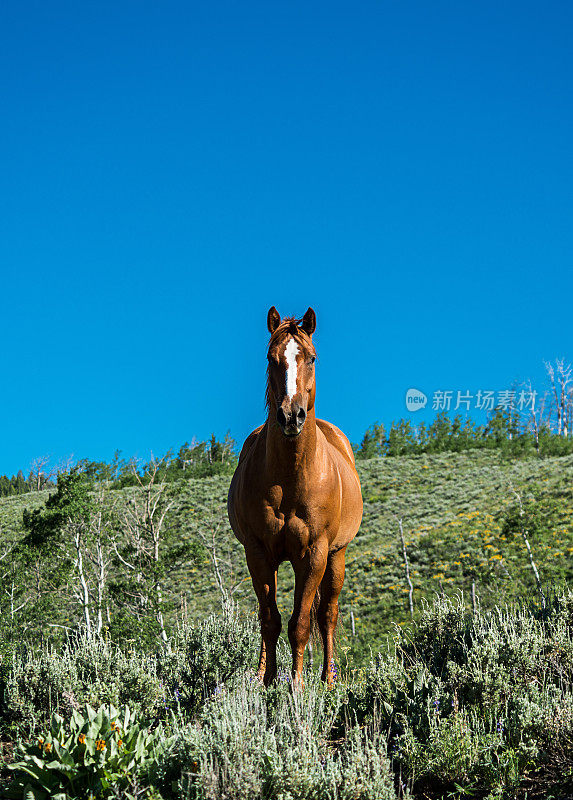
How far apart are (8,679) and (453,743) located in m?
4.35

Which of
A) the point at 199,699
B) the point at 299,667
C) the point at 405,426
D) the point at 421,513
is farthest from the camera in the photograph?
the point at 405,426

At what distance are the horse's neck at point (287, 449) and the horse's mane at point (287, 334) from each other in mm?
189

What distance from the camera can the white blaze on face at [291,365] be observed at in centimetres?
432

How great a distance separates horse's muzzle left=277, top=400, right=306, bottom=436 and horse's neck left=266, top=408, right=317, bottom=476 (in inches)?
22.6

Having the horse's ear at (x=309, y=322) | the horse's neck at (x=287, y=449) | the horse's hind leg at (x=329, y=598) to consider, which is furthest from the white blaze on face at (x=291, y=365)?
the horse's hind leg at (x=329, y=598)

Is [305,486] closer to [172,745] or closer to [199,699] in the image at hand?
[172,745]

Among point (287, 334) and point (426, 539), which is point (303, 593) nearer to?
point (287, 334)

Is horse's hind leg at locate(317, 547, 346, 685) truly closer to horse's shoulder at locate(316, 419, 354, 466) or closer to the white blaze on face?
horse's shoulder at locate(316, 419, 354, 466)

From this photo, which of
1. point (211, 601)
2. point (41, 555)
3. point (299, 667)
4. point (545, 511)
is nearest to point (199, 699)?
point (299, 667)

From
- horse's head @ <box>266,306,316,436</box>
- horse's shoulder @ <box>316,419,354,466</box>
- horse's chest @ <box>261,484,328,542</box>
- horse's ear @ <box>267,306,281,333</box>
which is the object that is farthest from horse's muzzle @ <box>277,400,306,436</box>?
horse's shoulder @ <box>316,419,354,466</box>

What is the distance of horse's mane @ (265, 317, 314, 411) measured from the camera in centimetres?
473

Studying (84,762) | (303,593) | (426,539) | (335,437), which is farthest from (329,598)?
(426,539)

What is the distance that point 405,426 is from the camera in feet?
166

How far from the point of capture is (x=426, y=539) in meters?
27.0
